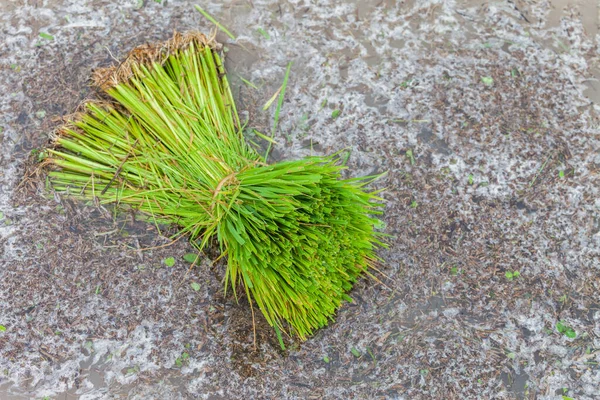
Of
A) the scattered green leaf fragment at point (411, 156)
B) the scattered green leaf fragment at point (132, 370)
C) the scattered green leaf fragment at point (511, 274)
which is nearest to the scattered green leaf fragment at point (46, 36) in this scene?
the scattered green leaf fragment at point (132, 370)

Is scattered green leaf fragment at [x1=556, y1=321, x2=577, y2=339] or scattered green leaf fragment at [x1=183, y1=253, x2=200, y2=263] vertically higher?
scattered green leaf fragment at [x1=183, y1=253, x2=200, y2=263]

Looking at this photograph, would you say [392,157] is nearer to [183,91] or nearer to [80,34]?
[183,91]

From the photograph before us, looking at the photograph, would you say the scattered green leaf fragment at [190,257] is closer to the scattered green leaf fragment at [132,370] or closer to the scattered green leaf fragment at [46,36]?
the scattered green leaf fragment at [132,370]

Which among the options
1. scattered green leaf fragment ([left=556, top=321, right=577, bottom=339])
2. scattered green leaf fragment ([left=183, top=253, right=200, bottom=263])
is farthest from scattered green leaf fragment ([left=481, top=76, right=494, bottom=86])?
scattered green leaf fragment ([left=183, top=253, right=200, bottom=263])

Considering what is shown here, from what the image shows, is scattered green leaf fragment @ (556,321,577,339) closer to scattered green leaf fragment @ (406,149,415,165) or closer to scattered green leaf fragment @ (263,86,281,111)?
scattered green leaf fragment @ (406,149,415,165)

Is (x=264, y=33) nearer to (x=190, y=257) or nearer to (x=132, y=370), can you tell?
(x=190, y=257)

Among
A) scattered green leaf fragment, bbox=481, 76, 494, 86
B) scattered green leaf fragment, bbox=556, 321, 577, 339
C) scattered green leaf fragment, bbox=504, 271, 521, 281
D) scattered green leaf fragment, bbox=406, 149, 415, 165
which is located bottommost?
scattered green leaf fragment, bbox=556, 321, 577, 339

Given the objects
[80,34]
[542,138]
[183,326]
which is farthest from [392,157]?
[80,34]

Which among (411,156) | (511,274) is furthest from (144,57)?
(511,274)
